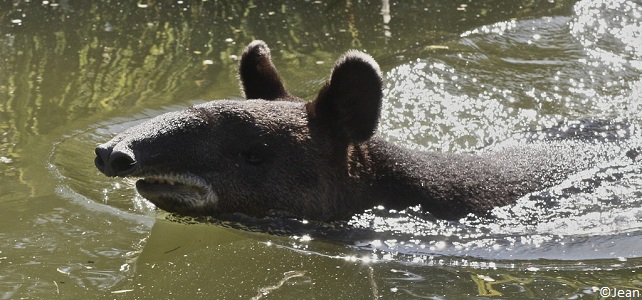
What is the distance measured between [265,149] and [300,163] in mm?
282

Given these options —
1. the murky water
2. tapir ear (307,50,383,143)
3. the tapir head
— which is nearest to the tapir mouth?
the tapir head

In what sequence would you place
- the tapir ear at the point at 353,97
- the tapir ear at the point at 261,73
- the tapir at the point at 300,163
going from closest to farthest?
the tapir at the point at 300,163
the tapir ear at the point at 353,97
the tapir ear at the point at 261,73

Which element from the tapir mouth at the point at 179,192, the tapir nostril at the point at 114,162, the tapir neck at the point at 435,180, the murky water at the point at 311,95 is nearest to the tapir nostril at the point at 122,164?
the tapir nostril at the point at 114,162

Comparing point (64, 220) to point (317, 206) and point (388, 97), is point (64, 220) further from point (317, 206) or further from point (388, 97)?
point (388, 97)

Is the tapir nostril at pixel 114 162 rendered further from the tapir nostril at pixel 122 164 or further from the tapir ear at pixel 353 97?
the tapir ear at pixel 353 97

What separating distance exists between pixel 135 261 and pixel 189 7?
893cm

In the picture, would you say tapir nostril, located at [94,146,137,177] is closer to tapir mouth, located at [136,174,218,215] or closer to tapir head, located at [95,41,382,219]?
tapir head, located at [95,41,382,219]

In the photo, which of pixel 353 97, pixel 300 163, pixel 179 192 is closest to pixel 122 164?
pixel 179 192

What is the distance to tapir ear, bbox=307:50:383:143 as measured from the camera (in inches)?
288

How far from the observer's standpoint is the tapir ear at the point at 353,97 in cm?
732

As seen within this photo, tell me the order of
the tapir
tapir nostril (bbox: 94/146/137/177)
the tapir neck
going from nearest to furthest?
1. tapir nostril (bbox: 94/146/137/177)
2. the tapir
3. the tapir neck

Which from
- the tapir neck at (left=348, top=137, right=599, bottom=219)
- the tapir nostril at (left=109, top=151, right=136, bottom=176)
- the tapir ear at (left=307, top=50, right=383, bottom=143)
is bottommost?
the tapir neck at (left=348, top=137, right=599, bottom=219)

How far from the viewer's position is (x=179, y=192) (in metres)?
7.16

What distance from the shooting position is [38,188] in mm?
8977
